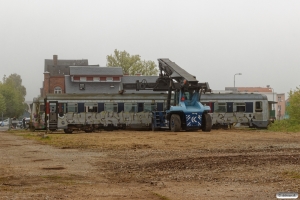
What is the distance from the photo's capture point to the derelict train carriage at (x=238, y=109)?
49.5 m

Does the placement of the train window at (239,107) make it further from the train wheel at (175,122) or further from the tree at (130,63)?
the tree at (130,63)

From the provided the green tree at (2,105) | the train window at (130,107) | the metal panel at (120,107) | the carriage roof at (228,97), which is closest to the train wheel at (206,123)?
the train window at (130,107)

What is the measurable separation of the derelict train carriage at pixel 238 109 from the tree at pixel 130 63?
60.8 m

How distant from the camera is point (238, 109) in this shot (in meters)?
49.8

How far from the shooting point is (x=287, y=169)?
12.4 meters

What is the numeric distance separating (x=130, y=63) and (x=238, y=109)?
2537 inches

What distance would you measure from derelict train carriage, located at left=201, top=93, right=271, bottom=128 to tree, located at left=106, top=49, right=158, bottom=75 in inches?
2395

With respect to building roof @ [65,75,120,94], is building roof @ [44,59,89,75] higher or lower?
higher

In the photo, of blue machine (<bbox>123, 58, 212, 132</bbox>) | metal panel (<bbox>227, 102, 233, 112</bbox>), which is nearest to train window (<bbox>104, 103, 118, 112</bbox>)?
blue machine (<bbox>123, 58, 212, 132</bbox>)

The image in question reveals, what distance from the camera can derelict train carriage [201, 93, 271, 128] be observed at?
49500 millimetres

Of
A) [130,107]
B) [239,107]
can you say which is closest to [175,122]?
[130,107]

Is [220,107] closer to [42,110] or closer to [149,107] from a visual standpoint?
[149,107]

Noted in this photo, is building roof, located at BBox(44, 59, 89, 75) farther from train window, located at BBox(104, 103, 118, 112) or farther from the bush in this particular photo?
the bush

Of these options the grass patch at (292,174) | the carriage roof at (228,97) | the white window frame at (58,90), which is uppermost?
the white window frame at (58,90)
